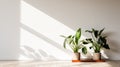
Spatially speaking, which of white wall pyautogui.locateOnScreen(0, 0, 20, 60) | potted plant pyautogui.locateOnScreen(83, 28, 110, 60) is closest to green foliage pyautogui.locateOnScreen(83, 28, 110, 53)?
potted plant pyautogui.locateOnScreen(83, 28, 110, 60)

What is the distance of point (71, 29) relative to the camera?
383cm

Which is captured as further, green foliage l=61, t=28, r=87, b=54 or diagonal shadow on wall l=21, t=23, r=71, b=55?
diagonal shadow on wall l=21, t=23, r=71, b=55

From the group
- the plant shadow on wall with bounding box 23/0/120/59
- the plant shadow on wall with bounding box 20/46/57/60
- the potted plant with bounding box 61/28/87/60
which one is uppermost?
the plant shadow on wall with bounding box 23/0/120/59

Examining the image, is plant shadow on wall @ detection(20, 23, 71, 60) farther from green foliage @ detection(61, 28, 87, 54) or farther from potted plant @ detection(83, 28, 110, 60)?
potted plant @ detection(83, 28, 110, 60)

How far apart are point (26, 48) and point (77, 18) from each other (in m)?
1.19

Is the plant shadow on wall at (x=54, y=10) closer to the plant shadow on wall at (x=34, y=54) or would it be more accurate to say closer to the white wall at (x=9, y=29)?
the white wall at (x=9, y=29)

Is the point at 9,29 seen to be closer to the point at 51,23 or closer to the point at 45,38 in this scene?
the point at 45,38

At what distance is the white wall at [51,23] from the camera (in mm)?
→ 3777

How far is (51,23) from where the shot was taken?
12.5ft

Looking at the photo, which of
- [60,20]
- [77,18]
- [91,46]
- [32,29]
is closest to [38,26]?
[32,29]

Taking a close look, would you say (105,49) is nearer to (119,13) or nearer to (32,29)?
(119,13)

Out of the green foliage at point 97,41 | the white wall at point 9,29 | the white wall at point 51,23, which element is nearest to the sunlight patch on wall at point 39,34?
the white wall at point 51,23

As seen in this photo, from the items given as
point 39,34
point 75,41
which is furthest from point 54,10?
point 75,41

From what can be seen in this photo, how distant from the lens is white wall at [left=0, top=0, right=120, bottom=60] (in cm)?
378
